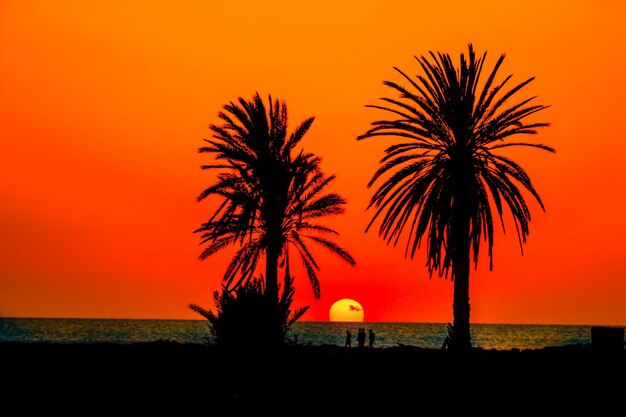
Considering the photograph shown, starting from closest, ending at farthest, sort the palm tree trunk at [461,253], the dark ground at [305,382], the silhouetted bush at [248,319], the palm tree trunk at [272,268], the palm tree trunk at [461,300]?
the dark ground at [305,382] < the silhouetted bush at [248,319] < the palm tree trunk at [461,300] < the palm tree trunk at [461,253] < the palm tree trunk at [272,268]

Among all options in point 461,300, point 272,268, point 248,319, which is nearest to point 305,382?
point 248,319

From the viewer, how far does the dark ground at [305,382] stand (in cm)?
1714

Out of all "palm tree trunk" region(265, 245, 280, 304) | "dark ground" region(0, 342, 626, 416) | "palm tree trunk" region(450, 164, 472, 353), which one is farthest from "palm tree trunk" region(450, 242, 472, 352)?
"palm tree trunk" region(265, 245, 280, 304)

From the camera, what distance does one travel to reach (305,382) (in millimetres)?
20328

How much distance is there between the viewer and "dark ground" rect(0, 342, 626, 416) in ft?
56.2

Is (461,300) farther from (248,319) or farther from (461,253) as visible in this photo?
(248,319)

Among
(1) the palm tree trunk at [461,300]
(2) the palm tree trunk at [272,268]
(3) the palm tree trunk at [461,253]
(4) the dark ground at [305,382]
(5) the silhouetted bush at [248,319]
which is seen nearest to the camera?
(4) the dark ground at [305,382]

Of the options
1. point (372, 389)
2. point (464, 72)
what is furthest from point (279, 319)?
point (464, 72)

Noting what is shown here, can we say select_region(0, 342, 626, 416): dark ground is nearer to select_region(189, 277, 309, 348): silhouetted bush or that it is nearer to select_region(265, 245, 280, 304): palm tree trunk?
select_region(189, 277, 309, 348): silhouetted bush

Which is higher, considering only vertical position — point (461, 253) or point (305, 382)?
point (461, 253)

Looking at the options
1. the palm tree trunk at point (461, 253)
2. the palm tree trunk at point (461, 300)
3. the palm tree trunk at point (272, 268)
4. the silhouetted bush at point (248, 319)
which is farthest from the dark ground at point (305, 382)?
the palm tree trunk at point (272, 268)

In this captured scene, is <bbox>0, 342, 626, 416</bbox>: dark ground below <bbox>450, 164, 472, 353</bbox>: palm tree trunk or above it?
below

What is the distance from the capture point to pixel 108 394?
18.3 metres

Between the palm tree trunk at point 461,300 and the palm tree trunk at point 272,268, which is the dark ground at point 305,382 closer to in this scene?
the palm tree trunk at point 461,300
